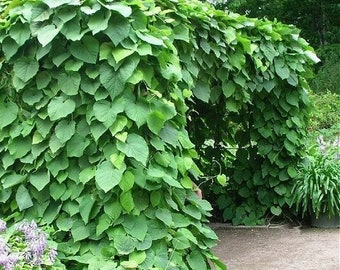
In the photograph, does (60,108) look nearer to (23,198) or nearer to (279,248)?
(23,198)

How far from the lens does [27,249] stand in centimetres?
240

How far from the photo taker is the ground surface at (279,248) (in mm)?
4480

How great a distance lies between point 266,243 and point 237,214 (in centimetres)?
83

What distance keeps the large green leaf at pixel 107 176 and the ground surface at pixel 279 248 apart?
223 centimetres

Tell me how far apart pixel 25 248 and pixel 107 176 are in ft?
1.64

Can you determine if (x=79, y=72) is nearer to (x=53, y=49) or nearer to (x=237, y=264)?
(x=53, y=49)

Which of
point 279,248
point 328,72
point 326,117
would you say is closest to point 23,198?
point 279,248

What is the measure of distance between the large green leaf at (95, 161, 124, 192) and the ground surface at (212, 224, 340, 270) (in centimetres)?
223

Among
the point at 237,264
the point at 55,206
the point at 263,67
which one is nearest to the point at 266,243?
the point at 237,264

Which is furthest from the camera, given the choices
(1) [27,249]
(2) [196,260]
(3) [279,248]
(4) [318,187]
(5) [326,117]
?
(5) [326,117]

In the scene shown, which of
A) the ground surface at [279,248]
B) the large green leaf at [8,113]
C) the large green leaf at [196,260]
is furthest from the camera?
the ground surface at [279,248]

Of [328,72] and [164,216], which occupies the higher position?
[164,216]

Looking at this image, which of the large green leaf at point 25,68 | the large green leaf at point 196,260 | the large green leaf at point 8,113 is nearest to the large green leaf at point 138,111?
the large green leaf at point 25,68

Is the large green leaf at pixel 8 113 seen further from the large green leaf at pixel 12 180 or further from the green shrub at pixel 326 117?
the green shrub at pixel 326 117
